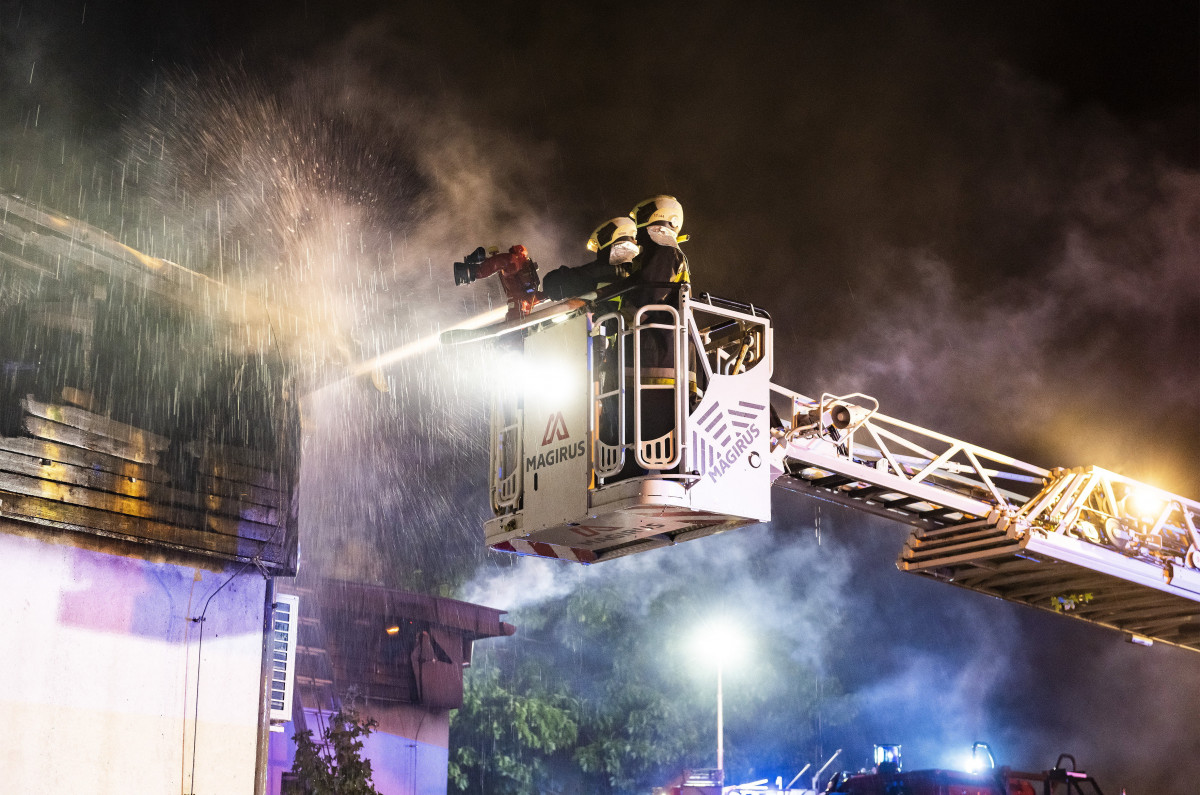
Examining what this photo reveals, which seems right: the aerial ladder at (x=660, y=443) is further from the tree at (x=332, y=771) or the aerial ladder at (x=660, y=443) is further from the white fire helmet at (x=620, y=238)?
the tree at (x=332, y=771)

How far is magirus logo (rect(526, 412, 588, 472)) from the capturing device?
720cm

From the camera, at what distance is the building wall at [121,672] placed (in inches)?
376

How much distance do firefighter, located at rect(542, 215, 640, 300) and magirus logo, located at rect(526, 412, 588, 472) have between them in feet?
2.67

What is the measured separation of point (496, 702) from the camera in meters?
29.0

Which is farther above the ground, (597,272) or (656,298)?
(597,272)

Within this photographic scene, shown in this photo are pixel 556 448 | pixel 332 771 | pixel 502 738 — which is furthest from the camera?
pixel 502 738

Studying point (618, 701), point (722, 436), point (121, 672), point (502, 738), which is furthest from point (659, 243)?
point (618, 701)

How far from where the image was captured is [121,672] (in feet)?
33.6

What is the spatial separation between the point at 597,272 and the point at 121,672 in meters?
6.02

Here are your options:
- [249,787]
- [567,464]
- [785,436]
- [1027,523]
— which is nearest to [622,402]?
[567,464]

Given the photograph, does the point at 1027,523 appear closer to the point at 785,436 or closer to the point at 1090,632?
the point at 785,436

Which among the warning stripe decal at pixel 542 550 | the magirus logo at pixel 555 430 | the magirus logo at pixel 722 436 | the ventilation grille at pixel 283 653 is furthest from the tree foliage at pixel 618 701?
the magirus logo at pixel 722 436

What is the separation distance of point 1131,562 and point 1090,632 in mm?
14603

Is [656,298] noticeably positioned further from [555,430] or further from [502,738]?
[502,738]
